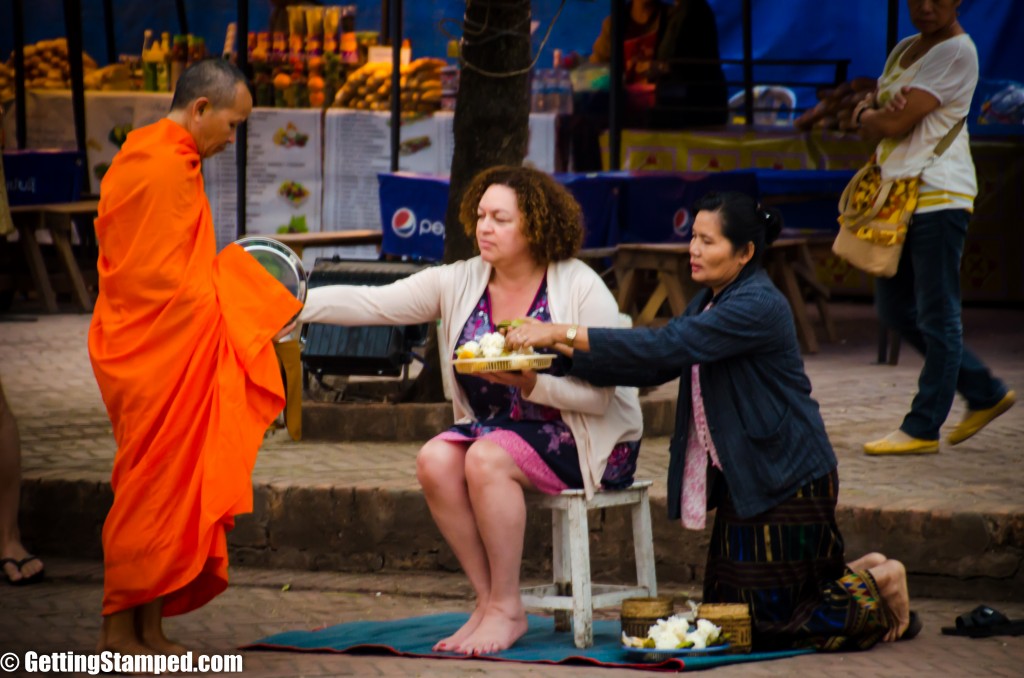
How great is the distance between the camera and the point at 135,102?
1239 cm

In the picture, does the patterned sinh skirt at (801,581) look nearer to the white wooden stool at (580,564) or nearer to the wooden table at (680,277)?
the white wooden stool at (580,564)

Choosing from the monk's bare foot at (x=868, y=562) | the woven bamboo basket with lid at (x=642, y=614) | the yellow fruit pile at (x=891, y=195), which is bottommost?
the woven bamboo basket with lid at (x=642, y=614)

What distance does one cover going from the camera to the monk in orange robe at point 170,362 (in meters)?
4.14

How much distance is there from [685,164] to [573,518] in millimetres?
7403

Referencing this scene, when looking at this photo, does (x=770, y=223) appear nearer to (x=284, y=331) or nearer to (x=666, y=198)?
(x=284, y=331)

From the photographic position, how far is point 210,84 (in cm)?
428

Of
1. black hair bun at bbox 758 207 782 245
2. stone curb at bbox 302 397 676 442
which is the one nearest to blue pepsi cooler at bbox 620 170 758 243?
stone curb at bbox 302 397 676 442

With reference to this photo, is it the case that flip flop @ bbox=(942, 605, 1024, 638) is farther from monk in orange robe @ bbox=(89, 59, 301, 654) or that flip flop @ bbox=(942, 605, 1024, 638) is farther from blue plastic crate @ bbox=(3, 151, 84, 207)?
blue plastic crate @ bbox=(3, 151, 84, 207)

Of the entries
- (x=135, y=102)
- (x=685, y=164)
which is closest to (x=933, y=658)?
(x=685, y=164)

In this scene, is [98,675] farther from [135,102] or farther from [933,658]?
[135,102]

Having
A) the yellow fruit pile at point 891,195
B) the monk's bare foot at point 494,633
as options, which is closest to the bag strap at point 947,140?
the yellow fruit pile at point 891,195

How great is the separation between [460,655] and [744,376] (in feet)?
3.73

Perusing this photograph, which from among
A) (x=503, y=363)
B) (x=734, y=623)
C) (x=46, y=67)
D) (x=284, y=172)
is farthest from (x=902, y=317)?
(x=46, y=67)

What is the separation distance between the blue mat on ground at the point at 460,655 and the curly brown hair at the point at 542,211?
1139 millimetres
